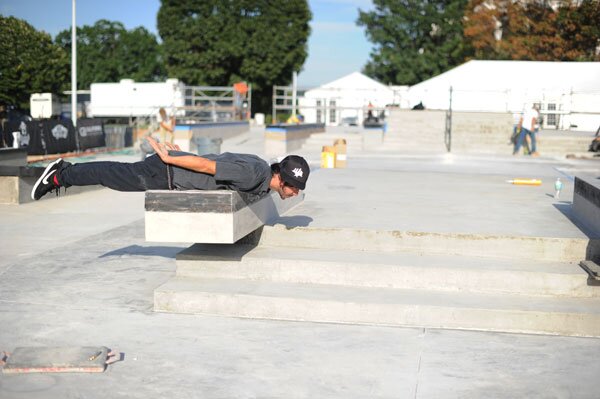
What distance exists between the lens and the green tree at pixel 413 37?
73188 mm

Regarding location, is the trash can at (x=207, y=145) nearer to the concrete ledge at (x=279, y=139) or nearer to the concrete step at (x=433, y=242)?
the concrete ledge at (x=279, y=139)

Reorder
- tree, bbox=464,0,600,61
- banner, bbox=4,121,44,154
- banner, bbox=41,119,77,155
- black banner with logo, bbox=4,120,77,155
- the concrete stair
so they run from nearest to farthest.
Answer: the concrete stair < banner, bbox=4,121,44,154 < black banner with logo, bbox=4,120,77,155 < banner, bbox=41,119,77,155 < tree, bbox=464,0,600,61

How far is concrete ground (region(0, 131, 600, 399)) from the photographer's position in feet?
15.8

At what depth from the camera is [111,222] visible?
37.9ft

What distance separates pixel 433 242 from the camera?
7.05 metres

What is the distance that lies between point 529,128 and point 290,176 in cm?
2094

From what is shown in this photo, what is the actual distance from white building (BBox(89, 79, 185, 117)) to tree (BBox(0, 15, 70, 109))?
3384 mm

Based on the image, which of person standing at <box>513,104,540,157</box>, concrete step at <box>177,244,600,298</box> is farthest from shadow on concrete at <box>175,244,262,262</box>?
person standing at <box>513,104,540,157</box>

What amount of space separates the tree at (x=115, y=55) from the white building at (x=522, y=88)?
210ft

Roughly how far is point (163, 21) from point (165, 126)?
4528 cm

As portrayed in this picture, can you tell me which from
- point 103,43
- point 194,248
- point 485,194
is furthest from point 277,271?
point 103,43

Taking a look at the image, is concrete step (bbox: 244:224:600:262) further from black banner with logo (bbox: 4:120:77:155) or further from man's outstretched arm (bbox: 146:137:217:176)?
black banner with logo (bbox: 4:120:77:155)

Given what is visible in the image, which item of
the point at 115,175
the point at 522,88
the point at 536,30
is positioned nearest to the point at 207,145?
the point at 115,175

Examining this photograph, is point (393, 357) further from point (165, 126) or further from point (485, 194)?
point (165, 126)
